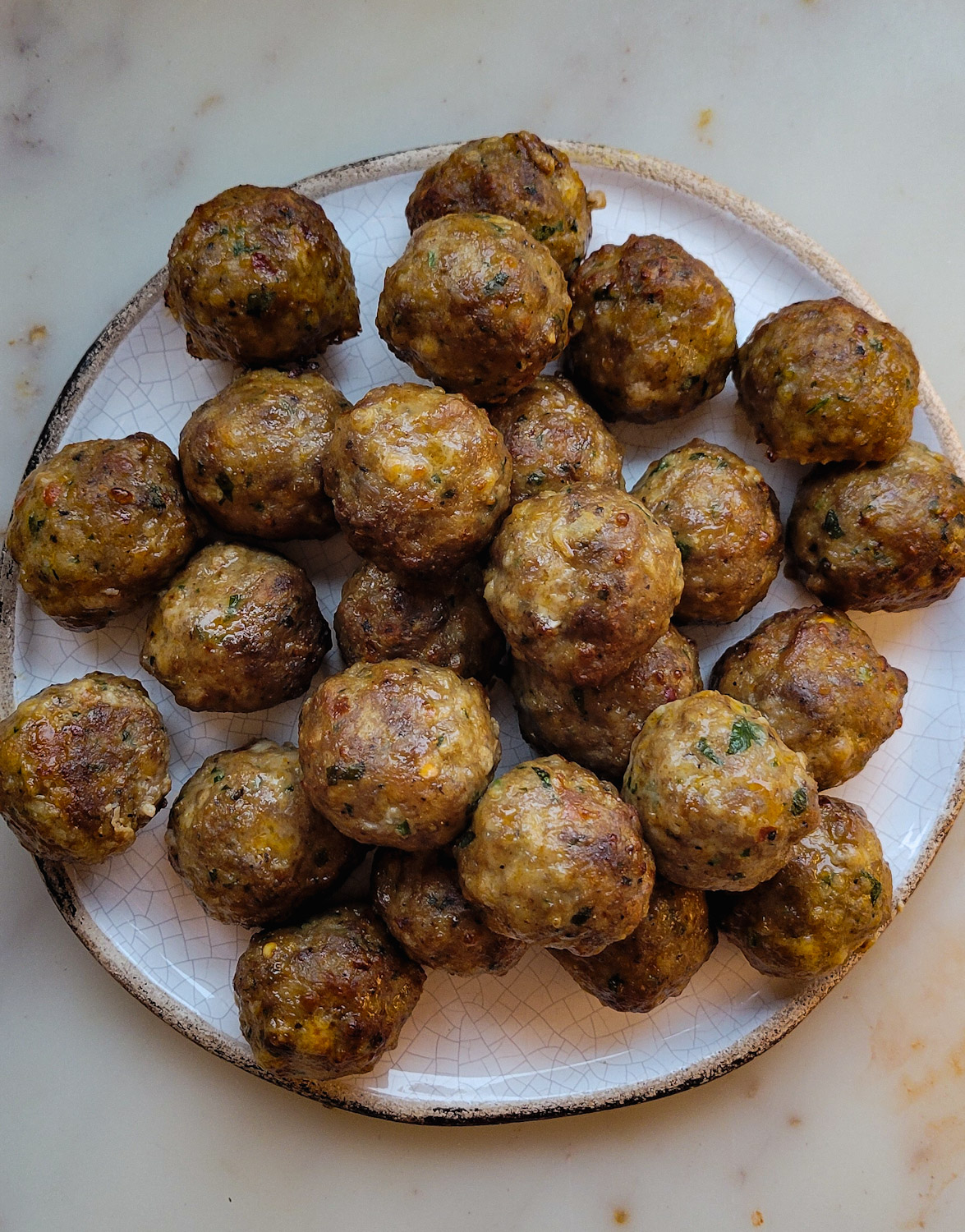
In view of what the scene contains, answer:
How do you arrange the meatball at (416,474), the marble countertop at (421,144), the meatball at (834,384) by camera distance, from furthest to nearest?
the marble countertop at (421,144), the meatball at (834,384), the meatball at (416,474)

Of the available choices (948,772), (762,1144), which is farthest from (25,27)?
(762,1144)

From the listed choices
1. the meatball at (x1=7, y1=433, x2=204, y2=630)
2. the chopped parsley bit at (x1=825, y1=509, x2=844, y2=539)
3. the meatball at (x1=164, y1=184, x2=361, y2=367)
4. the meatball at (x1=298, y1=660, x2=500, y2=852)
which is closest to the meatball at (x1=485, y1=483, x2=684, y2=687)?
the meatball at (x1=298, y1=660, x2=500, y2=852)

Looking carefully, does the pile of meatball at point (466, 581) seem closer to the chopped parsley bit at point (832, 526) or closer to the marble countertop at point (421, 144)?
the chopped parsley bit at point (832, 526)

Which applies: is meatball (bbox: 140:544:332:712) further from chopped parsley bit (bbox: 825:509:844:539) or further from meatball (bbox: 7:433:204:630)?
chopped parsley bit (bbox: 825:509:844:539)

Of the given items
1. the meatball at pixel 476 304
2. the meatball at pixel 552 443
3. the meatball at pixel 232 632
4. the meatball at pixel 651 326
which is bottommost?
the meatball at pixel 232 632

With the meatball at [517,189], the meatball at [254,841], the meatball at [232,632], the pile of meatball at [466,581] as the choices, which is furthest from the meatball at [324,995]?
the meatball at [517,189]

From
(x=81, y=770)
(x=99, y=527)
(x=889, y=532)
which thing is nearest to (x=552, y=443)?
(x=889, y=532)

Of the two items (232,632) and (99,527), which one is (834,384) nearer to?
(232,632)
